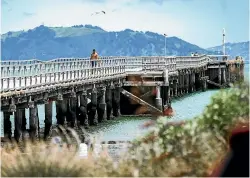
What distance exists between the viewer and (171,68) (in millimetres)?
A: 60156

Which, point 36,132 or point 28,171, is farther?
point 36,132

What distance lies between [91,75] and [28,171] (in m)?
32.2

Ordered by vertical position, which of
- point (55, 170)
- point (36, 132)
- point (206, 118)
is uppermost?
point (206, 118)

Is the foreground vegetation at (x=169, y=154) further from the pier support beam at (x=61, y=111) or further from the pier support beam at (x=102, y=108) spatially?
the pier support beam at (x=102, y=108)

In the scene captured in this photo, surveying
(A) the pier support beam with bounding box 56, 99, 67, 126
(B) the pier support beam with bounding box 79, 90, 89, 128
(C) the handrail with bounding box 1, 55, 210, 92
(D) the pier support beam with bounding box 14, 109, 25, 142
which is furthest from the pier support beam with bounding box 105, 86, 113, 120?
(D) the pier support beam with bounding box 14, 109, 25, 142

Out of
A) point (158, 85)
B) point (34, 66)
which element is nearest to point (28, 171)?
point (34, 66)

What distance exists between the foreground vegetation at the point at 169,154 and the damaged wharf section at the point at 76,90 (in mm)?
15866

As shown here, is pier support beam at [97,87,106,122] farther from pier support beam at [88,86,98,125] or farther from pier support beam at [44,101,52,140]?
pier support beam at [44,101,52,140]

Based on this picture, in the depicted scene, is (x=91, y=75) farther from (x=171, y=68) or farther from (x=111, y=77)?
(x=171, y=68)

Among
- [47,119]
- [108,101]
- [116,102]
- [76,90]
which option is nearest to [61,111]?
[76,90]

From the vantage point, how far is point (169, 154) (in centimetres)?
1015

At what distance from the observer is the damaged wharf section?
97.7ft

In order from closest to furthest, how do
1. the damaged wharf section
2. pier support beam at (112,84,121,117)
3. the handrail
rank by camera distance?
the handrail < the damaged wharf section < pier support beam at (112,84,121,117)

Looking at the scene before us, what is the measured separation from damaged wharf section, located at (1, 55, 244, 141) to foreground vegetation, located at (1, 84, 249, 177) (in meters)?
15.9
